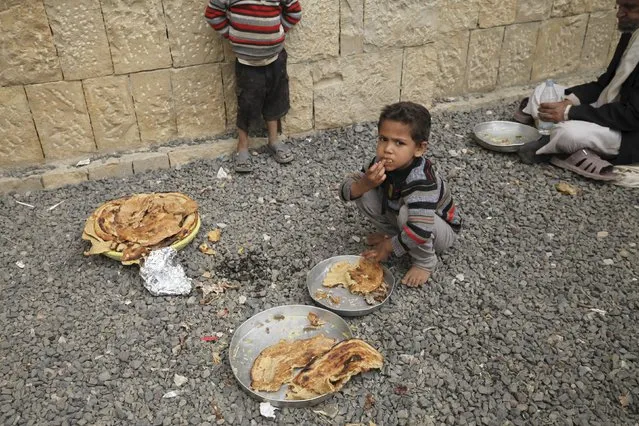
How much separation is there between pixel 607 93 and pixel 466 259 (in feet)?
6.67

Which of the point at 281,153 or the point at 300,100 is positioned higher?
the point at 300,100

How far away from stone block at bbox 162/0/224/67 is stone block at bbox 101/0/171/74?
6 cm

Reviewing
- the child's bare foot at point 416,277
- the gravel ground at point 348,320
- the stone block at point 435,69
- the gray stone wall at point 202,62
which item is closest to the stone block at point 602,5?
the gray stone wall at point 202,62

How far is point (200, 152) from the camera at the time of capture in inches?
175

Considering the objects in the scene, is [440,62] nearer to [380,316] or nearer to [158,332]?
[380,316]

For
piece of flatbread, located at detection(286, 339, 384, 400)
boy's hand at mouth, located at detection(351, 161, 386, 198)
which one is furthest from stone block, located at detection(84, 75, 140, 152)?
piece of flatbread, located at detection(286, 339, 384, 400)

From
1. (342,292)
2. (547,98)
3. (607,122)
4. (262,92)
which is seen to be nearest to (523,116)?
(547,98)

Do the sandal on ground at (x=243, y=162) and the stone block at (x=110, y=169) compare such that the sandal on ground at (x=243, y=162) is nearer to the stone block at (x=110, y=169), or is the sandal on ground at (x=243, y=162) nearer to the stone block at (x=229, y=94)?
the stone block at (x=229, y=94)

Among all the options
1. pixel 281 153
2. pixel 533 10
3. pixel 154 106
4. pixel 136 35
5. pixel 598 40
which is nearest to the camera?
pixel 136 35

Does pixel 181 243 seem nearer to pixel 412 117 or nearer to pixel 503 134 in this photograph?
pixel 412 117

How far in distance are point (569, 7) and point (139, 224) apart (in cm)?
457

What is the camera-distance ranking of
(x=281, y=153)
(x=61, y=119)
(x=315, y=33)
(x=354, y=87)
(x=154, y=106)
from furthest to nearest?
(x=354, y=87)
(x=281, y=153)
(x=315, y=33)
(x=154, y=106)
(x=61, y=119)

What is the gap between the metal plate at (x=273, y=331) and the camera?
2719mm

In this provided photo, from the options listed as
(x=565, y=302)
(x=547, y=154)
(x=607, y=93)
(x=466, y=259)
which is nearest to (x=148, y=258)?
(x=466, y=259)
